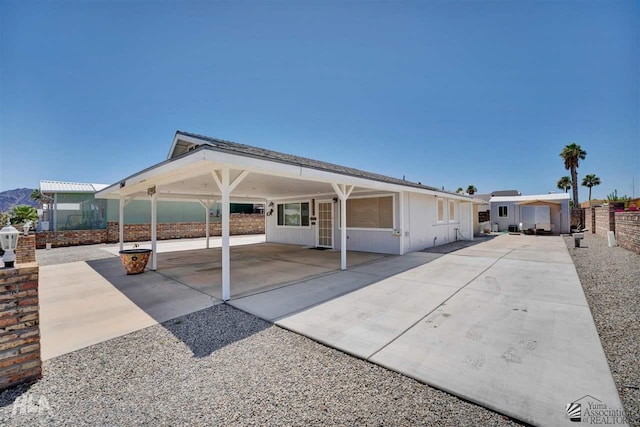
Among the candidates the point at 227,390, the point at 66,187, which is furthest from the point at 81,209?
the point at 227,390

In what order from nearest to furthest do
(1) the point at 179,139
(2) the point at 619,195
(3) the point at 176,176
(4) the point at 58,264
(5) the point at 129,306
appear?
→ (5) the point at 129,306
(3) the point at 176,176
(1) the point at 179,139
(4) the point at 58,264
(2) the point at 619,195

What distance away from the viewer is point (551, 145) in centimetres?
2547

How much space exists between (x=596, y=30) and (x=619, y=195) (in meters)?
20.2

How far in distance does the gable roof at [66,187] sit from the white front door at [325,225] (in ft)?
44.0

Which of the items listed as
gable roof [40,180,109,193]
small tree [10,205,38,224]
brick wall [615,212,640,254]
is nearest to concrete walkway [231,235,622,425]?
brick wall [615,212,640,254]

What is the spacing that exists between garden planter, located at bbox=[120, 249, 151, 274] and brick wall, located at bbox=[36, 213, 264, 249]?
989 centimetres

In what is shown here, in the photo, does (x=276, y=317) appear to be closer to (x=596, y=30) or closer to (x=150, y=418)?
(x=150, y=418)

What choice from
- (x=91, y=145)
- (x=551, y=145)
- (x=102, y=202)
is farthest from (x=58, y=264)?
(x=551, y=145)

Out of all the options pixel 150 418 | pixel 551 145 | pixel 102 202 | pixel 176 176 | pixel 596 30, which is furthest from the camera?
pixel 551 145

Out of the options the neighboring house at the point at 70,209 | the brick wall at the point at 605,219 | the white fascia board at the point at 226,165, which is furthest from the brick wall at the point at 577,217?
the neighboring house at the point at 70,209

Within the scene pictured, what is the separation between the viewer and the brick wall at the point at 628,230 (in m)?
8.46

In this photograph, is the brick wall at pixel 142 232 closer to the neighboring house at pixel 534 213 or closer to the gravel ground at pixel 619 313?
the gravel ground at pixel 619 313

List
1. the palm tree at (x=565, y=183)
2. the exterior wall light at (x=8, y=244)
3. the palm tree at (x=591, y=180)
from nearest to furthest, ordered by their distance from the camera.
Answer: the exterior wall light at (x=8, y=244)
the palm tree at (x=565, y=183)
the palm tree at (x=591, y=180)

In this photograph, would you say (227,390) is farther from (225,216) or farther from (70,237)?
(70,237)
